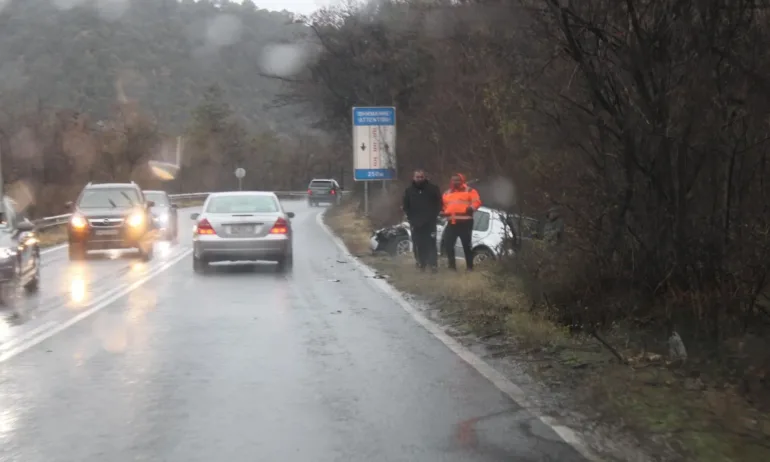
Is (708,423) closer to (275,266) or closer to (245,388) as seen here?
(245,388)

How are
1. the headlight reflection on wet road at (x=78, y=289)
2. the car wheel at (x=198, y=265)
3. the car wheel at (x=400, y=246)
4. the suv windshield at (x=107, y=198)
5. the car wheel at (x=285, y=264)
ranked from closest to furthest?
1. the headlight reflection on wet road at (x=78, y=289)
2. the car wheel at (x=198, y=265)
3. the car wheel at (x=285, y=264)
4. the car wheel at (x=400, y=246)
5. the suv windshield at (x=107, y=198)

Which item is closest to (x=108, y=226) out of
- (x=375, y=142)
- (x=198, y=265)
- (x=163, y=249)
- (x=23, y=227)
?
(x=163, y=249)

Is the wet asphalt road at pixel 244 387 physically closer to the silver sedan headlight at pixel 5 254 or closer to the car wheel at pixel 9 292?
the car wheel at pixel 9 292

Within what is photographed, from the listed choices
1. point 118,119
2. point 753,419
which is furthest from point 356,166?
point 118,119

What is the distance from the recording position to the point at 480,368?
9.12 meters

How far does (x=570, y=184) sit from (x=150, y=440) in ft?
20.2

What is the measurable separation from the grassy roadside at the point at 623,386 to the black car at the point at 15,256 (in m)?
6.15

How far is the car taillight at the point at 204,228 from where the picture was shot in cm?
1898

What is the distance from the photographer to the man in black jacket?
17703 millimetres

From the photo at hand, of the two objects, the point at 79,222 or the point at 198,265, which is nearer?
the point at 198,265

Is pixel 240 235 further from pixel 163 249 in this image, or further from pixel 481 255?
pixel 163 249

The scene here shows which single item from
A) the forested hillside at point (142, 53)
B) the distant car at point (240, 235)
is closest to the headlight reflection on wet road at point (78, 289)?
the distant car at point (240, 235)

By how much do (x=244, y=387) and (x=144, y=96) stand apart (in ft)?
320

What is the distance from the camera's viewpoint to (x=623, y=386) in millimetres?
7957
